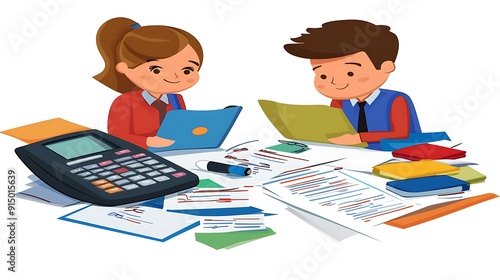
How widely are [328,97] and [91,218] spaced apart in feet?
4.32

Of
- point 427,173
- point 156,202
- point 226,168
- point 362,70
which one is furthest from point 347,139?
point 156,202

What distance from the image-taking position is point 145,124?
3.66 m

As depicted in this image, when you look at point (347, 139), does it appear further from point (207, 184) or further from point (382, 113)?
point (207, 184)

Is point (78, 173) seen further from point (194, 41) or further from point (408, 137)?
point (408, 137)

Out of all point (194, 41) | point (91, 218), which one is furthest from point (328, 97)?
point (91, 218)

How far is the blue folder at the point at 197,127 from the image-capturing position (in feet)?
11.7

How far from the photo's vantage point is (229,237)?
9.11 ft

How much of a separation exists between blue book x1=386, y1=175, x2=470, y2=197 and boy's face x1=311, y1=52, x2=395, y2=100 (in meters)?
0.70

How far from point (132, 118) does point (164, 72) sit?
230 mm

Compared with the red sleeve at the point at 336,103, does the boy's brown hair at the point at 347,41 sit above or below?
above

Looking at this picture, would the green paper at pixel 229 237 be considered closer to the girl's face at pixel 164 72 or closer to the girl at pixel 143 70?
the girl at pixel 143 70

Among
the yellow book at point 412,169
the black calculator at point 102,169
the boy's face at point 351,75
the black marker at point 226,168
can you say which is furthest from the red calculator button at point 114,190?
the boy's face at point 351,75

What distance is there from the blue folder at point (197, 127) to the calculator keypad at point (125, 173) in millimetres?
390

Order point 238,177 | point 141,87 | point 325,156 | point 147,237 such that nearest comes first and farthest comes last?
point 147,237 < point 238,177 < point 325,156 < point 141,87
